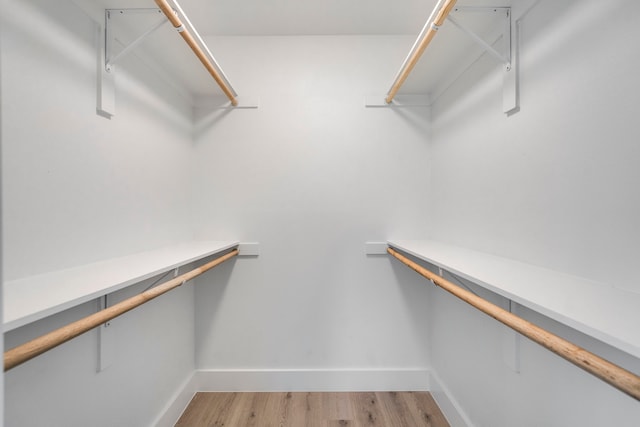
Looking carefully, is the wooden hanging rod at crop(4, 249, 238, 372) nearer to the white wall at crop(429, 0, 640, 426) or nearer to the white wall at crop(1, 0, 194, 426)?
the white wall at crop(1, 0, 194, 426)

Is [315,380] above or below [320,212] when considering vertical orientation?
below

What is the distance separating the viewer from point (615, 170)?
72cm

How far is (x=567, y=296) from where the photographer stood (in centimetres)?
67

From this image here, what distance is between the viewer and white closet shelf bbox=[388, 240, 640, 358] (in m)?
0.51

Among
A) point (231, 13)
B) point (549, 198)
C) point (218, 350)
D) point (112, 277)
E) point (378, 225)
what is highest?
point (231, 13)

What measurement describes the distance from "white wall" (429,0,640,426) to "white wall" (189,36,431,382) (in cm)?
44

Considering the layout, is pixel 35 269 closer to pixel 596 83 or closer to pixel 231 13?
pixel 231 13

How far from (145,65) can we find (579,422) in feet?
6.73

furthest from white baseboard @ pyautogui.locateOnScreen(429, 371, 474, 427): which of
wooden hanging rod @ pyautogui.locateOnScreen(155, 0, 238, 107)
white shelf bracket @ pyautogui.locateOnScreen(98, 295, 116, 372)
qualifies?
wooden hanging rod @ pyautogui.locateOnScreen(155, 0, 238, 107)

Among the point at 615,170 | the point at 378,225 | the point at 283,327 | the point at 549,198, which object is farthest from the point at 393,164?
the point at 283,327

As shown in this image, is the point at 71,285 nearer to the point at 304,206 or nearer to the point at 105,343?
the point at 105,343

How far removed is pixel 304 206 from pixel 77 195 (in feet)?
3.46

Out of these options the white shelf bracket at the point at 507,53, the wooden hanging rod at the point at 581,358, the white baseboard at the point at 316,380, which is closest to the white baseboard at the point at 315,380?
the white baseboard at the point at 316,380

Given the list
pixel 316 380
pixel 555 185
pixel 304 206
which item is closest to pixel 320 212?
pixel 304 206
